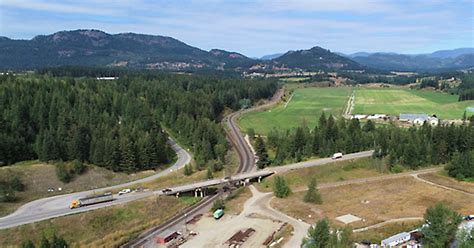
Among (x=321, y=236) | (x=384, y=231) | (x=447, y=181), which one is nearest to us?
(x=321, y=236)

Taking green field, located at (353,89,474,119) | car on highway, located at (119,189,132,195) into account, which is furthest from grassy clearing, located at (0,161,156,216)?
green field, located at (353,89,474,119)

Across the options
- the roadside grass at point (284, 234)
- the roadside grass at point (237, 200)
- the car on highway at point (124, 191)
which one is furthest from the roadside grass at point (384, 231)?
the car on highway at point (124, 191)

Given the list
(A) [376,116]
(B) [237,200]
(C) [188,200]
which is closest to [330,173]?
(B) [237,200]

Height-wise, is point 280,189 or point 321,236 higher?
point 321,236

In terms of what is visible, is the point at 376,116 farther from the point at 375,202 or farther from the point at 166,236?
the point at 166,236

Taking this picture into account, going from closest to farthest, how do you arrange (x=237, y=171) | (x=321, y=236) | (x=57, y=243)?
(x=321, y=236) → (x=57, y=243) → (x=237, y=171)

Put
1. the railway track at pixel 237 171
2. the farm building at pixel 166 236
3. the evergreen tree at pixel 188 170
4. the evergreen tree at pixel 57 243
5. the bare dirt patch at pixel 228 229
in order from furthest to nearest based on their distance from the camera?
1. the evergreen tree at pixel 188 170
2. the railway track at pixel 237 171
3. the farm building at pixel 166 236
4. the bare dirt patch at pixel 228 229
5. the evergreen tree at pixel 57 243

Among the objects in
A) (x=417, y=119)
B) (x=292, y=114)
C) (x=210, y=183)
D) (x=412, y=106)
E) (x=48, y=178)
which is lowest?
(x=210, y=183)

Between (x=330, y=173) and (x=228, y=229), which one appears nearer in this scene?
(x=228, y=229)

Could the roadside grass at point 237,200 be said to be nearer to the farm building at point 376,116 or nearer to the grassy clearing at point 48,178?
the grassy clearing at point 48,178
